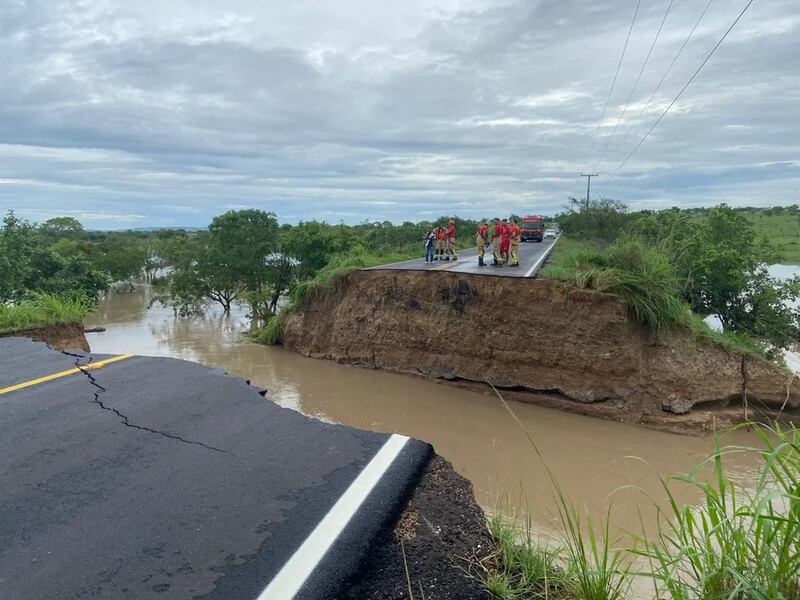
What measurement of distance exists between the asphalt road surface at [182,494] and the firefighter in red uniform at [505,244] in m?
14.4

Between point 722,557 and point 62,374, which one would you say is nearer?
point 722,557

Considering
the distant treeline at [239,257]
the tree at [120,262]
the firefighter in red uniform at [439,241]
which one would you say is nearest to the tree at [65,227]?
the tree at [120,262]

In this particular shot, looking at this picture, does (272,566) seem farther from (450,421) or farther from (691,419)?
(691,419)

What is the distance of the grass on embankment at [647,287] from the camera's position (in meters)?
13.9

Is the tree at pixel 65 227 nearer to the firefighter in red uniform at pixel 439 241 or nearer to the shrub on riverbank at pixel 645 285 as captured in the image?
the firefighter in red uniform at pixel 439 241

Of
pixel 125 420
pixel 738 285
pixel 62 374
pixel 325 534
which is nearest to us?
pixel 325 534

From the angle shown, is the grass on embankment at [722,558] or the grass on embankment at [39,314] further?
the grass on embankment at [39,314]

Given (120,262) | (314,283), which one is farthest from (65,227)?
(314,283)

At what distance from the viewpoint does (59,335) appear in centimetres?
1122

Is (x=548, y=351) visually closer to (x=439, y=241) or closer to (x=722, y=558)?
(x=439, y=241)

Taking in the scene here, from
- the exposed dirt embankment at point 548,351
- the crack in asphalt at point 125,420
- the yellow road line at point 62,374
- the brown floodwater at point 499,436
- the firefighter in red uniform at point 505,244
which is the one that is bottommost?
the brown floodwater at point 499,436

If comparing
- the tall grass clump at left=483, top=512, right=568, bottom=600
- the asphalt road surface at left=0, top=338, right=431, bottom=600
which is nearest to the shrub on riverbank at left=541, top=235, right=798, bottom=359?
the asphalt road surface at left=0, top=338, right=431, bottom=600

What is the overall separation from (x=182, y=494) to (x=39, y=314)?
9231 millimetres

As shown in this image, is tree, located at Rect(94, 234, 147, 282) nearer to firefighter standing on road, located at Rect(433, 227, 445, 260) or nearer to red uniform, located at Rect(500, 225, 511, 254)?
firefighter standing on road, located at Rect(433, 227, 445, 260)
